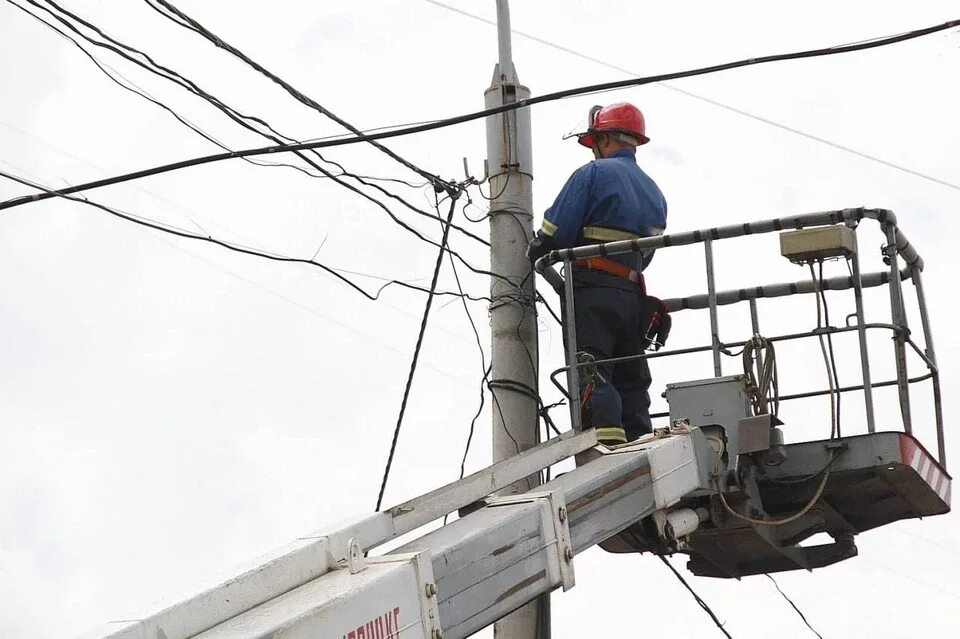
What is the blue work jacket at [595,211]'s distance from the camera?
7.94 metres

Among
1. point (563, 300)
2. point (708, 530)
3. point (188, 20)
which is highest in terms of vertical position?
point (188, 20)

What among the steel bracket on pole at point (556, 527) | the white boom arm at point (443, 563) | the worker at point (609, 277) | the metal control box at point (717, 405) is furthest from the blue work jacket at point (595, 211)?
the steel bracket on pole at point (556, 527)

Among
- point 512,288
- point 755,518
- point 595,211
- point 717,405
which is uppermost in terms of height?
point 595,211

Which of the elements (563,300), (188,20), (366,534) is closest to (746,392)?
(563,300)

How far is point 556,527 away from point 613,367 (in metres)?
2.69

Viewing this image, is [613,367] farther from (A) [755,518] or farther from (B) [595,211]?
A: (A) [755,518]

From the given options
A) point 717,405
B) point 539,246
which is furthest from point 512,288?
point 717,405

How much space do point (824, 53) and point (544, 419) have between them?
261cm

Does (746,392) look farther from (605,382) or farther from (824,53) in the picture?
(824,53)

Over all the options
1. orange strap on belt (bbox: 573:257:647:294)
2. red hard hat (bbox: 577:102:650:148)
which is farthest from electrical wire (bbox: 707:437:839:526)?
red hard hat (bbox: 577:102:650:148)

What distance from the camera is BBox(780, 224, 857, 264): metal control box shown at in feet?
24.1

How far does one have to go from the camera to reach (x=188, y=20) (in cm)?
755

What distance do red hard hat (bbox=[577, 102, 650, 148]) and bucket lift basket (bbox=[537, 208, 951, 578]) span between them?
117 centimetres

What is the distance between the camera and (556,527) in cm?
550
